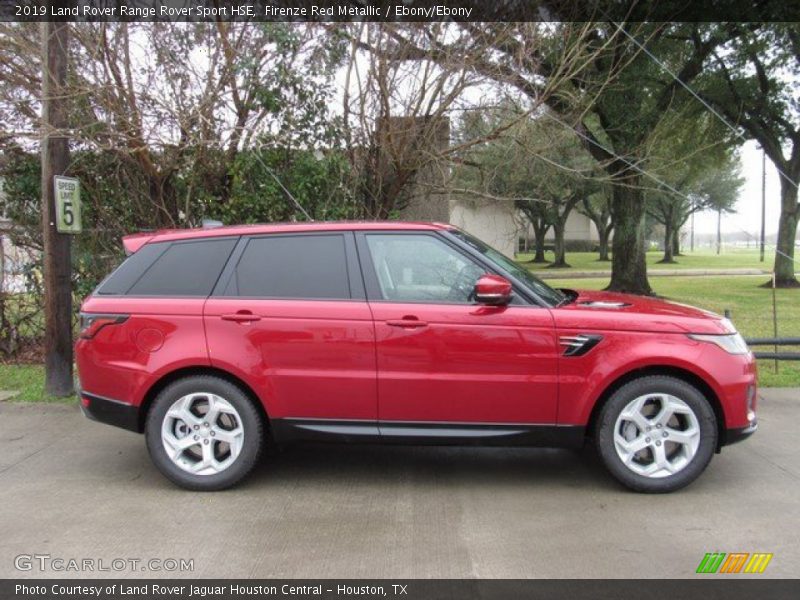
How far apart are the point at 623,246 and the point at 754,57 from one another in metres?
6.63

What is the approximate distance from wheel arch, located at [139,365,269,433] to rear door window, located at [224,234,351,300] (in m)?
0.54

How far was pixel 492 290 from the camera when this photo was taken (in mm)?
3967

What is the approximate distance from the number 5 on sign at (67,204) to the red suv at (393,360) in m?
2.69

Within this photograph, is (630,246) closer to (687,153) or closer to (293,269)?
(687,153)

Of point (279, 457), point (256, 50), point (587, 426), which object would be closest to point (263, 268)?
point (279, 457)

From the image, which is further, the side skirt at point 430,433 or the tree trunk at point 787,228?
the tree trunk at point 787,228

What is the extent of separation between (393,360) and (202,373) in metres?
1.33

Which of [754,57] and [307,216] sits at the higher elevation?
[754,57]

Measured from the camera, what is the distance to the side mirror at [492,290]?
3.97 metres

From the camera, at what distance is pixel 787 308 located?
14859 millimetres

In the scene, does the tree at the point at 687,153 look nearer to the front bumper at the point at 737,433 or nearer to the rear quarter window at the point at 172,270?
the front bumper at the point at 737,433

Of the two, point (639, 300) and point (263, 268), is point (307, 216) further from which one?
point (639, 300)
